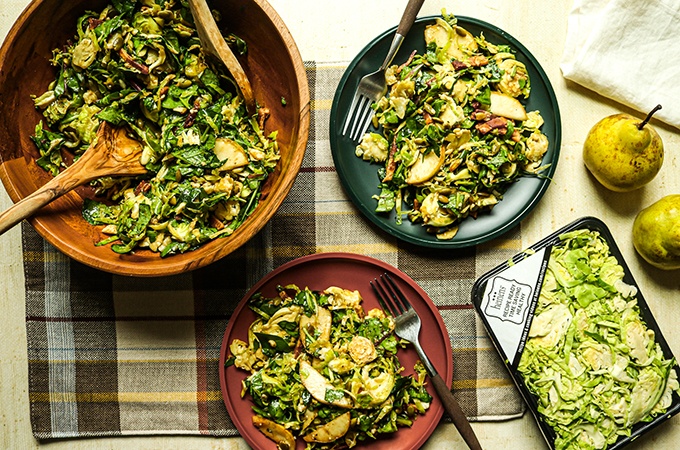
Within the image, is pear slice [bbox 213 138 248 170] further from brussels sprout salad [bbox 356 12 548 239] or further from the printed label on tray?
the printed label on tray

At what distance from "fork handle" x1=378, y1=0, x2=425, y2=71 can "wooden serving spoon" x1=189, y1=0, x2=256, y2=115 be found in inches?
19.6

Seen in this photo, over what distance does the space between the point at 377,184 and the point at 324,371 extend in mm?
623

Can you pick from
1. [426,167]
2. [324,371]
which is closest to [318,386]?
[324,371]

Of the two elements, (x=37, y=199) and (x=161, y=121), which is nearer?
(x=37, y=199)

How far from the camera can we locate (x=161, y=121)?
5.77 ft

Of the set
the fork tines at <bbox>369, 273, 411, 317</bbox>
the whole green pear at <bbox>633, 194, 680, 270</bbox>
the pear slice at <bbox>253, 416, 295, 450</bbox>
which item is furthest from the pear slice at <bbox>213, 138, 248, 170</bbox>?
the whole green pear at <bbox>633, 194, 680, 270</bbox>

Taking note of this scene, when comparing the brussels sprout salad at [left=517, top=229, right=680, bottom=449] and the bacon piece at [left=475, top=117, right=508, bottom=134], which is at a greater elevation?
the bacon piece at [left=475, top=117, right=508, bottom=134]

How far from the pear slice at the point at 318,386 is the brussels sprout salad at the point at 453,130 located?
558 millimetres

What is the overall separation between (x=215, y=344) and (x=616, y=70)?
1634 mm

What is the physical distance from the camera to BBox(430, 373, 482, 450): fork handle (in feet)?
6.46

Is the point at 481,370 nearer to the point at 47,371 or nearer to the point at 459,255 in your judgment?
the point at 459,255

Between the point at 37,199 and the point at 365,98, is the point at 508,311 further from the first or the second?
the point at 37,199

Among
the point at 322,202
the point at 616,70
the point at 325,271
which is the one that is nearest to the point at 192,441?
the point at 325,271

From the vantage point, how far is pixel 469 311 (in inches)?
82.8
